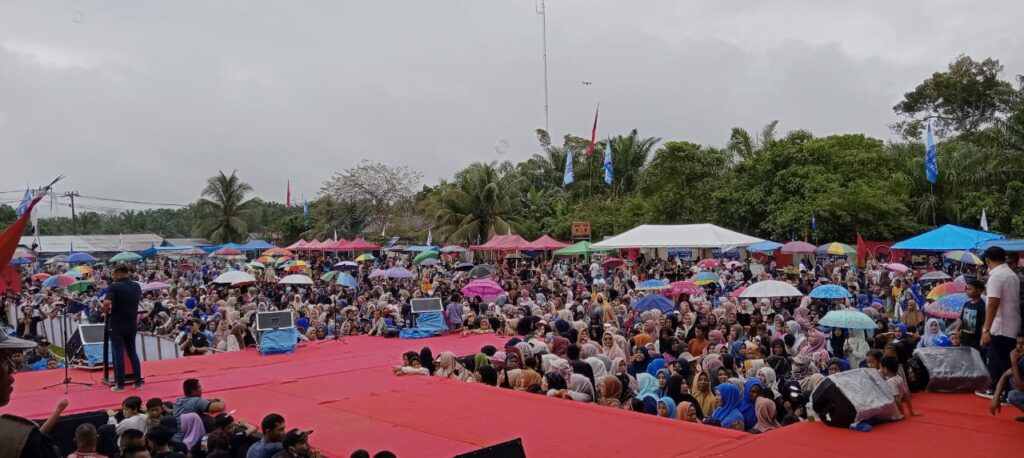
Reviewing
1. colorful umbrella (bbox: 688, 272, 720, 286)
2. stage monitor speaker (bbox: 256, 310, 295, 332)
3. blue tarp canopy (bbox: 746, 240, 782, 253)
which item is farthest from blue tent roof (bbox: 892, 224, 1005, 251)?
stage monitor speaker (bbox: 256, 310, 295, 332)

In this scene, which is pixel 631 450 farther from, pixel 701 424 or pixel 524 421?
pixel 524 421

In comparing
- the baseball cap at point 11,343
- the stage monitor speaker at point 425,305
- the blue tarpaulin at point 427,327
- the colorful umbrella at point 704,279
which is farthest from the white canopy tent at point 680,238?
the baseball cap at point 11,343

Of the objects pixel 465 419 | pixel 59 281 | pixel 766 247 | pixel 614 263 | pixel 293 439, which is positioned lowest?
pixel 465 419

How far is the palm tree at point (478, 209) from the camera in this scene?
3716 centimetres

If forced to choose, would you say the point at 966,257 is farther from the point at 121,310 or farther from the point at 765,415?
the point at 121,310

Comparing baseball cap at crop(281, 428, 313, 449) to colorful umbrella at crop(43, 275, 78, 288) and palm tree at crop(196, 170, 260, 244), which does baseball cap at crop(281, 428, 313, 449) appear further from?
palm tree at crop(196, 170, 260, 244)

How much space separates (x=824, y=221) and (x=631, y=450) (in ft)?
88.9

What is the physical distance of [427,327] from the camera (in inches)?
626

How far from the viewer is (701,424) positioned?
709 cm

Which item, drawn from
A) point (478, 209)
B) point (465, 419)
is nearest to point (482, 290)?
point (465, 419)

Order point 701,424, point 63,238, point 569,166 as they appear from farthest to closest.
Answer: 1. point 63,238
2. point 569,166
3. point 701,424

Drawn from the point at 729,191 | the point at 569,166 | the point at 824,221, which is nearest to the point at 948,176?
the point at 824,221

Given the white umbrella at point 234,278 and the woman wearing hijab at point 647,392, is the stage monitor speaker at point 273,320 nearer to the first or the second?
the white umbrella at point 234,278

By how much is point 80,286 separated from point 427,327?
13969 millimetres
